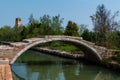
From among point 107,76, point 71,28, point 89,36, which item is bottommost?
point 107,76

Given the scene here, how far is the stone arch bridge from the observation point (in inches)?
928

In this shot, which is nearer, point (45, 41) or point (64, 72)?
point (64, 72)

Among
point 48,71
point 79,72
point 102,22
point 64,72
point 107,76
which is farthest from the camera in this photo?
point 102,22

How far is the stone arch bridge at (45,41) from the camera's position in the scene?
23562 mm

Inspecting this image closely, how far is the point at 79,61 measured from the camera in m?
30.2

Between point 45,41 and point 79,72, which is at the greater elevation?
point 45,41

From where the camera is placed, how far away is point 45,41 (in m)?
25.8

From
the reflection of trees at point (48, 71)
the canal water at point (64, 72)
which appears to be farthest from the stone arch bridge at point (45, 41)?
the reflection of trees at point (48, 71)

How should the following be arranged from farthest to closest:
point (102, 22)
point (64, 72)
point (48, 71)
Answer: point (102, 22) < point (48, 71) < point (64, 72)

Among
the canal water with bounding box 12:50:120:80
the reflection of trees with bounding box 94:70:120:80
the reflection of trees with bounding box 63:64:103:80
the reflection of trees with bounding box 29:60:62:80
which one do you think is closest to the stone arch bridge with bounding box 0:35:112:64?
the canal water with bounding box 12:50:120:80

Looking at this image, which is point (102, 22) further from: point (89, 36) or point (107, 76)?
point (107, 76)

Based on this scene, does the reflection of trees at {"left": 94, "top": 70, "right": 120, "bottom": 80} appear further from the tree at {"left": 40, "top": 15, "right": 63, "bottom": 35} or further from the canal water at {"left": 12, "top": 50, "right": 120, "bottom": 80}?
the tree at {"left": 40, "top": 15, "right": 63, "bottom": 35}

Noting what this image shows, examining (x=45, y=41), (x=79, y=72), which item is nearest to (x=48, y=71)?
(x=79, y=72)

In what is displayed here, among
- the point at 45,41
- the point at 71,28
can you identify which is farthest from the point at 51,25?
the point at 45,41
